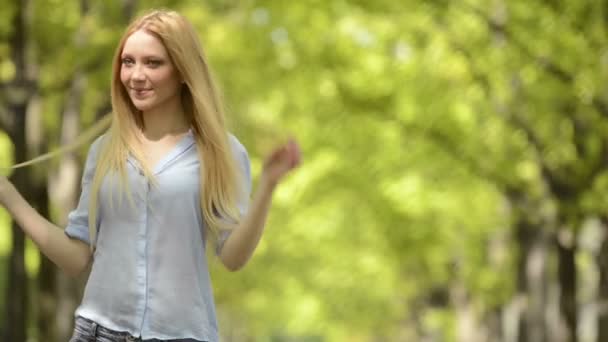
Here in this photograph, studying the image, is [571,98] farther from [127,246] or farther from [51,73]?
[127,246]

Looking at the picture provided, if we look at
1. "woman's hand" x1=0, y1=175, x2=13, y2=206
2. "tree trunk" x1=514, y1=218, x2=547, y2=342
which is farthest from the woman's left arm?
"tree trunk" x1=514, y1=218, x2=547, y2=342

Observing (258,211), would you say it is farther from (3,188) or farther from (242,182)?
(3,188)

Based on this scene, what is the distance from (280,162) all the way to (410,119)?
14129mm

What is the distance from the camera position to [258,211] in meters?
4.43

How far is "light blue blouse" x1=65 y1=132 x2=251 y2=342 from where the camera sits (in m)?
4.50

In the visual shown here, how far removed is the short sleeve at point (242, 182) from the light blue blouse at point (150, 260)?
87 millimetres

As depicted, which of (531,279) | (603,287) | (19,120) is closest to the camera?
(19,120)

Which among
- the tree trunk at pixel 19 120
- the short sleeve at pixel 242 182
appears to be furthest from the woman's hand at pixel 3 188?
the tree trunk at pixel 19 120

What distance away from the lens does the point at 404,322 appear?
154ft

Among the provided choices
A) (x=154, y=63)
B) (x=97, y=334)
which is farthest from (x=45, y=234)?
(x=154, y=63)

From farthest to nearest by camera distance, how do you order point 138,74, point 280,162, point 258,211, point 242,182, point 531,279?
point 531,279 < point 242,182 < point 138,74 < point 258,211 < point 280,162

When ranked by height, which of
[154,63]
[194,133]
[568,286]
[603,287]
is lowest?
[568,286]

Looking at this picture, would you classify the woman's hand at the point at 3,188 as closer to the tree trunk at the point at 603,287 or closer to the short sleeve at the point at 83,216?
the short sleeve at the point at 83,216

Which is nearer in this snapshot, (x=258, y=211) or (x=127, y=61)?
(x=258, y=211)
